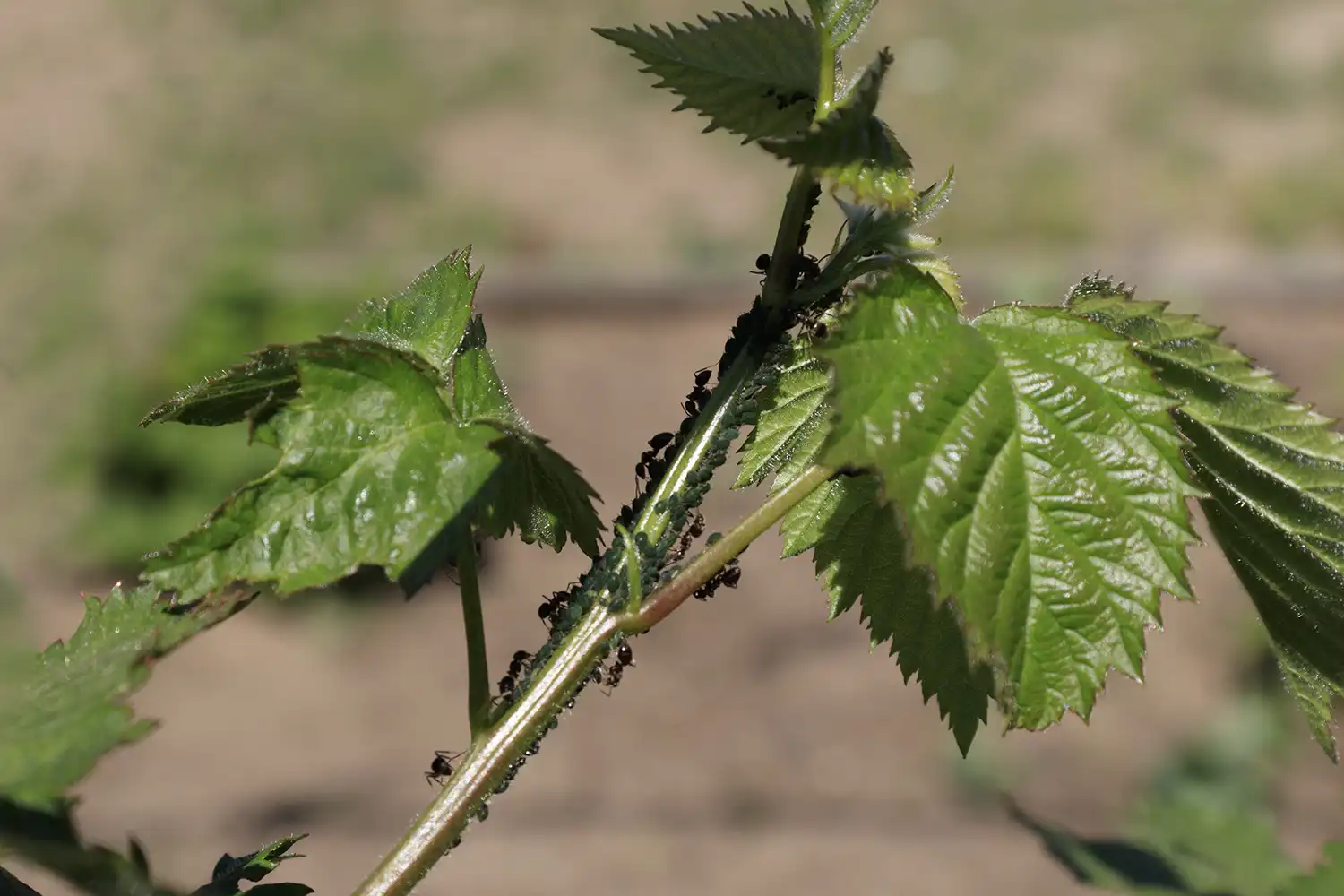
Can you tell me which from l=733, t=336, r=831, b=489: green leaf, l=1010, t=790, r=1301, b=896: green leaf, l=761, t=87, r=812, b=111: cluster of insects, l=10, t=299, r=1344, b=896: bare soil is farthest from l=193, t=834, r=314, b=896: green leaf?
l=10, t=299, r=1344, b=896: bare soil

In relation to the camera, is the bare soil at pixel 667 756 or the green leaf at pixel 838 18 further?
the bare soil at pixel 667 756

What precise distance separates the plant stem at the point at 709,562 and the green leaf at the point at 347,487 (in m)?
0.16

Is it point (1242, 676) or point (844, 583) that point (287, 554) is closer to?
point (844, 583)

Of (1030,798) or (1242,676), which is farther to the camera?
(1242,676)

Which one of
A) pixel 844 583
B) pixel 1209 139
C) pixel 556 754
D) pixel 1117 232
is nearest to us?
pixel 844 583

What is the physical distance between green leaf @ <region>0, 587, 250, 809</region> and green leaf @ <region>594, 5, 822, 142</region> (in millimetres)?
569

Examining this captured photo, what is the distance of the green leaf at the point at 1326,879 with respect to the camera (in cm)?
143

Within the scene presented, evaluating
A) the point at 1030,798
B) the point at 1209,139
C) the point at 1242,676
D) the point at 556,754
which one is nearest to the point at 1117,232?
the point at 1209,139

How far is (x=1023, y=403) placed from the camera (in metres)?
1.04

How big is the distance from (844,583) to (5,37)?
10790 millimetres

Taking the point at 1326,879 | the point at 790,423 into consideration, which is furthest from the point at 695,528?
the point at 1326,879

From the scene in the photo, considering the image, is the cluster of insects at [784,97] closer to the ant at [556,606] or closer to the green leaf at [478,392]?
the green leaf at [478,392]

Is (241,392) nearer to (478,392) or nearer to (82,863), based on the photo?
(478,392)

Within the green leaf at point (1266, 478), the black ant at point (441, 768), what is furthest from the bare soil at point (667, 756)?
the green leaf at point (1266, 478)
